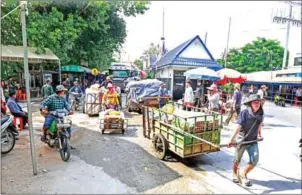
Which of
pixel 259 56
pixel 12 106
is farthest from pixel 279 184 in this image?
pixel 259 56

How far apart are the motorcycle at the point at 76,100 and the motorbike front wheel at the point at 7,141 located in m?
5.55

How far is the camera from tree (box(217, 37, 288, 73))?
29.5 meters

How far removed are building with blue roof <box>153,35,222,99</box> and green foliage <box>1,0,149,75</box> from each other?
346 cm

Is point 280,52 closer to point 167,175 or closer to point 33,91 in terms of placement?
point 33,91

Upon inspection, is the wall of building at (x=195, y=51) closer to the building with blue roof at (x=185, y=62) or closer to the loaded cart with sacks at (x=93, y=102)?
the building with blue roof at (x=185, y=62)

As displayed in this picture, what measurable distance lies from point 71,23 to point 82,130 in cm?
771

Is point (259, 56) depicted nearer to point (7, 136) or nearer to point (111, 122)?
point (111, 122)

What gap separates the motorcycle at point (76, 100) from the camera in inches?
429

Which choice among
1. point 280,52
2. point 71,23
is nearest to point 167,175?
point 71,23

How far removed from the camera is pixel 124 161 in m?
4.84

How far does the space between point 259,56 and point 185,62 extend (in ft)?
64.0

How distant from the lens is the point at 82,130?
7457 millimetres

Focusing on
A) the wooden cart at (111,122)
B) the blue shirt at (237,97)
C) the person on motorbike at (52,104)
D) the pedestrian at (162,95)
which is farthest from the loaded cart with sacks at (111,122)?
the blue shirt at (237,97)

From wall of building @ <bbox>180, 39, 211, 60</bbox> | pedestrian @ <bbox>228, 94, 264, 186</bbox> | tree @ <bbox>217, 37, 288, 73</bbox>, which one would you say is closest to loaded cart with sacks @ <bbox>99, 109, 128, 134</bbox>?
pedestrian @ <bbox>228, 94, 264, 186</bbox>
